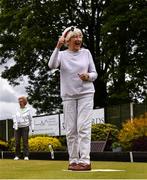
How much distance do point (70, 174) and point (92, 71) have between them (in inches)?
66.9

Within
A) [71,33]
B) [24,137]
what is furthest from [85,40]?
[71,33]

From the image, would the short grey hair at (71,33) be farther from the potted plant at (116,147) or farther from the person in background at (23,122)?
the potted plant at (116,147)

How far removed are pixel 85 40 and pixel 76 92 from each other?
104 ft

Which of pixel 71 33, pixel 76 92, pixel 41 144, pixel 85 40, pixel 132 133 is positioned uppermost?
pixel 85 40

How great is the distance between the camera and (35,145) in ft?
72.2

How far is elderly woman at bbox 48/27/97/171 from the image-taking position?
7980mm

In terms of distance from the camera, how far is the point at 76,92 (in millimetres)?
8039

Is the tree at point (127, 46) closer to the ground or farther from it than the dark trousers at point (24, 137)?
farther from it

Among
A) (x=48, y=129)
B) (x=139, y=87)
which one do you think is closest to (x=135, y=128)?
(x=48, y=129)

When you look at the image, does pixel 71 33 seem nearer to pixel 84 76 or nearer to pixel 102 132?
pixel 84 76

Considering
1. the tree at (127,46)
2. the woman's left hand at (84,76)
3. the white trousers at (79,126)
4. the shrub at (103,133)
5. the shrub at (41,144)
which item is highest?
the tree at (127,46)

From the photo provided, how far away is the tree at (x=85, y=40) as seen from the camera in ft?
111

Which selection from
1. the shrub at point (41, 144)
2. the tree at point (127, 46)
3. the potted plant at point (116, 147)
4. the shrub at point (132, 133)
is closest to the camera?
the shrub at point (132, 133)

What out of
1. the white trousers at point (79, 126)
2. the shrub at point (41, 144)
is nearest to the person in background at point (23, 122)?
the shrub at point (41, 144)
